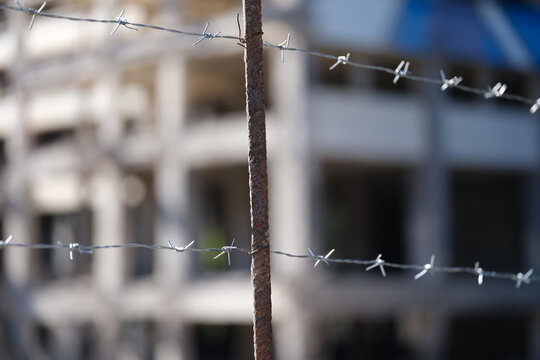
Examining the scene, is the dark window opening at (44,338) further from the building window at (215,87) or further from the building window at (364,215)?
the building window at (364,215)

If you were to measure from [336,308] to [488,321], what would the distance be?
39.7 ft

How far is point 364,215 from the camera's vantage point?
3203 centimetres

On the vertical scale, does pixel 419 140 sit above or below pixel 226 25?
below

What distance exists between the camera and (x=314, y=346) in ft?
70.8

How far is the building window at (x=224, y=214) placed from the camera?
29.1 metres

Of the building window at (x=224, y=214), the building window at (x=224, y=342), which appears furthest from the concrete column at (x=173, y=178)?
the building window at (x=224, y=342)

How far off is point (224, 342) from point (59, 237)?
827 cm

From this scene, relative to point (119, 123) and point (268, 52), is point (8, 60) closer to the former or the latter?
point (119, 123)

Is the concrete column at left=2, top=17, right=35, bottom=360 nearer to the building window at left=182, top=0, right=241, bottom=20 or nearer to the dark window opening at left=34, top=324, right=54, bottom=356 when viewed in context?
the dark window opening at left=34, top=324, right=54, bottom=356

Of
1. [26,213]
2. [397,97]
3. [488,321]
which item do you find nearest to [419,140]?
[397,97]

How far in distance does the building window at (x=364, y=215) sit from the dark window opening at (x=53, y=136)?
406 inches

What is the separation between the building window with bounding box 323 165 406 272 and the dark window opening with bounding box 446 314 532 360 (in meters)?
4.22

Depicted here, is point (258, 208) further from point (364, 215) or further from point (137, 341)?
point (364, 215)

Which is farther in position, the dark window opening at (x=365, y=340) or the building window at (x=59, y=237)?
the dark window opening at (x=365, y=340)
